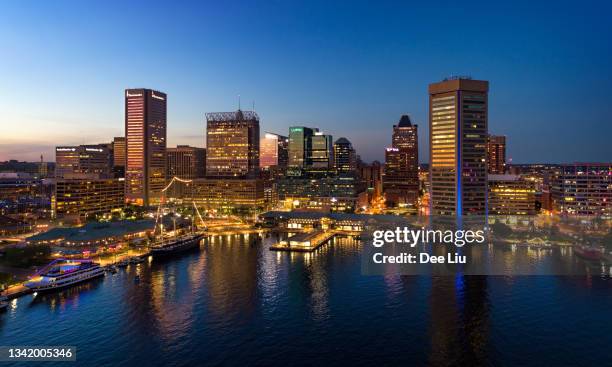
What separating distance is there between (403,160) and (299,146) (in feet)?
149

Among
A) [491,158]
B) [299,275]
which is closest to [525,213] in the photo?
[299,275]

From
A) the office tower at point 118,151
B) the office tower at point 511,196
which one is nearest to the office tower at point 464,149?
the office tower at point 511,196

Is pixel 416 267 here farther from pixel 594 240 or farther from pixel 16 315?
pixel 16 315

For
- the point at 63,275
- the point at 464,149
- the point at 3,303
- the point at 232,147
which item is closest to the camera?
the point at 3,303

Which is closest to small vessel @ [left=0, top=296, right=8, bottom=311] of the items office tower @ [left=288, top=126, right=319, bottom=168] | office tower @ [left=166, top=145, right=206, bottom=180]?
office tower @ [left=288, top=126, right=319, bottom=168]

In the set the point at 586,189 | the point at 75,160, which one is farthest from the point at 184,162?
the point at 586,189

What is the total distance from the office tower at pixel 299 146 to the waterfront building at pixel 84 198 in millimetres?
85769

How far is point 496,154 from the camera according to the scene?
18775cm

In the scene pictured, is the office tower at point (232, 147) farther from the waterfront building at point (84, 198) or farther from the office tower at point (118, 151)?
the office tower at point (118, 151)

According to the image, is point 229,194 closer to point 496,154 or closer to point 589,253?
point 589,253

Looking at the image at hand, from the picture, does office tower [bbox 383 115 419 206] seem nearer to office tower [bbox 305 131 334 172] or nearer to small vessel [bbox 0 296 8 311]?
office tower [bbox 305 131 334 172]

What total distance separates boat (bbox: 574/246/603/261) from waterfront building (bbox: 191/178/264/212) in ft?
230

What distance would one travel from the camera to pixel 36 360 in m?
25.7

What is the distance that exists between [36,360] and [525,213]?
88.7 metres
